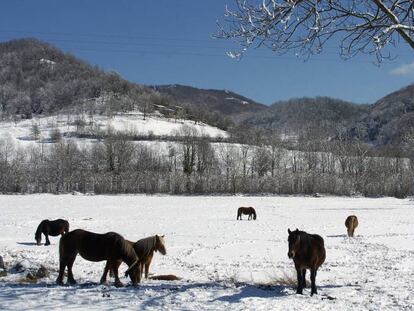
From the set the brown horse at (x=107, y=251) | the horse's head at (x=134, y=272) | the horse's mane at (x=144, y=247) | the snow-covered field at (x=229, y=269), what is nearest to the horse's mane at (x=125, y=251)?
the brown horse at (x=107, y=251)

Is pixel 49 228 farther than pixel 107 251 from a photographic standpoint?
Yes

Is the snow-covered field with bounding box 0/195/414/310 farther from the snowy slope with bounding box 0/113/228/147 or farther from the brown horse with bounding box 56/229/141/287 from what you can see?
the snowy slope with bounding box 0/113/228/147

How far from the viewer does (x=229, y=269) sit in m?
14.8

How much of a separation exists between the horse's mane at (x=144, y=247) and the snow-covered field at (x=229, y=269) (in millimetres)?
634

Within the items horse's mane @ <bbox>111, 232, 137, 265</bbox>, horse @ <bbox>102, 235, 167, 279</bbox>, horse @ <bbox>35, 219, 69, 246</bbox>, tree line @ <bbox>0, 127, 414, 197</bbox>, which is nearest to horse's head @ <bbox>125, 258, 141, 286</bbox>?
horse's mane @ <bbox>111, 232, 137, 265</bbox>

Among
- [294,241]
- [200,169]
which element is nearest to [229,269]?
[294,241]

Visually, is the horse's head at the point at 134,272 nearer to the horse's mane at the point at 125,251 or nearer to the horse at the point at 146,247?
the horse's mane at the point at 125,251

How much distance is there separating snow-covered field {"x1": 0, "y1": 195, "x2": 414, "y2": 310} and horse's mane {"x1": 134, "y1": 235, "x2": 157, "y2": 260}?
0.63 m

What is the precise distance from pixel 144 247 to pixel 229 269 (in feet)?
14.9

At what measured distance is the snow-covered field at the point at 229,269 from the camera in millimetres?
8211

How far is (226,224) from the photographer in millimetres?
31047

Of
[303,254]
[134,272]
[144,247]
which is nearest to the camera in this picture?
[303,254]

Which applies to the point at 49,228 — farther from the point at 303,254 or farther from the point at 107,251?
the point at 303,254

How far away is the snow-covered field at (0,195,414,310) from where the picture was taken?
8211mm
